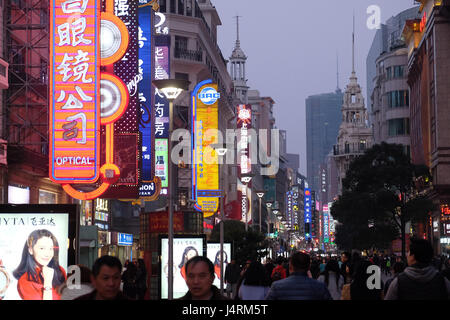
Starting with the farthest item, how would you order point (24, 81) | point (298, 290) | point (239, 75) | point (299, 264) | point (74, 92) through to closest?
point (239, 75), point (24, 81), point (74, 92), point (299, 264), point (298, 290)

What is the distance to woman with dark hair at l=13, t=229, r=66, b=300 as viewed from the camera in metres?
11.8

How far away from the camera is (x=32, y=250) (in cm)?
1201

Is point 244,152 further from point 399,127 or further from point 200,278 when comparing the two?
point 200,278

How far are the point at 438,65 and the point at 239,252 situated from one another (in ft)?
99.4

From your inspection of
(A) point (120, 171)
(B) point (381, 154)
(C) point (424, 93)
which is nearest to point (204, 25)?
(C) point (424, 93)

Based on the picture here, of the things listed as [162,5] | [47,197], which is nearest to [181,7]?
[162,5]

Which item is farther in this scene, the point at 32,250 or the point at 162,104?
the point at 162,104

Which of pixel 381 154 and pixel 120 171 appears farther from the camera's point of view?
pixel 381 154

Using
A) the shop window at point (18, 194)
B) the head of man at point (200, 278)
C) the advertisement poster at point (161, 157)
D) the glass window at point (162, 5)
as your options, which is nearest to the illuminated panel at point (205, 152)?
the advertisement poster at point (161, 157)

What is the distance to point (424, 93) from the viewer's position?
77.4 metres

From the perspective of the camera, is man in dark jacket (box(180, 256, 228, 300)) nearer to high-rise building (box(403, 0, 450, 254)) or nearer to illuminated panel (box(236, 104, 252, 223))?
high-rise building (box(403, 0, 450, 254))

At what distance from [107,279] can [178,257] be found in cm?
1632

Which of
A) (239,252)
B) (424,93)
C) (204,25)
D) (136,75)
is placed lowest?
(239,252)
